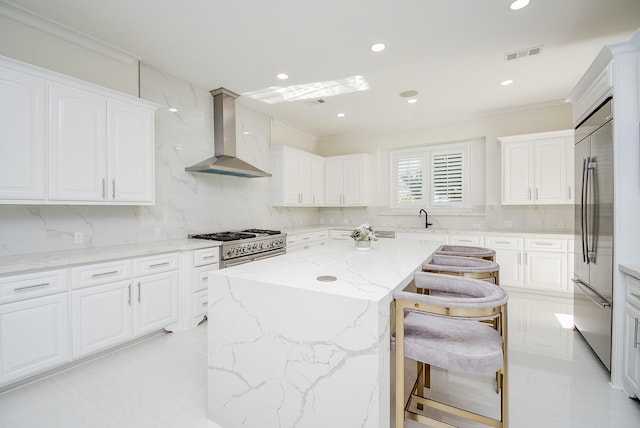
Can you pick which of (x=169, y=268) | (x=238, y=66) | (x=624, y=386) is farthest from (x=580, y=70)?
(x=169, y=268)

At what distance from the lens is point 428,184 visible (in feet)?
17.8

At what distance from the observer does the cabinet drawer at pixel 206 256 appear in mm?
3061

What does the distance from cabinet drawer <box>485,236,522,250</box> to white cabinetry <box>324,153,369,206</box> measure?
2.30m

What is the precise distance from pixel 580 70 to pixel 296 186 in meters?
4.13

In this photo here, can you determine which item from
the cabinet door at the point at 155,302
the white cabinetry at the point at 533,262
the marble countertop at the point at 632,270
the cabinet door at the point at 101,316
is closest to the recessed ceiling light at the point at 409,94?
the white cabinetry at the point at 533,262

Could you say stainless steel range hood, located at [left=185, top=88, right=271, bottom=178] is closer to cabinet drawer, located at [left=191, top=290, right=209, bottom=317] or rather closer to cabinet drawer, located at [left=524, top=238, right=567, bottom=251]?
cabinet drawer, located at [left=191, top=290, right=209, bottom=317]

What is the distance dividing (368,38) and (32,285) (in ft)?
11.0

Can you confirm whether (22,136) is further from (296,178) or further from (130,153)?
(296,178)

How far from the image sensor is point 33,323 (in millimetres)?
2012

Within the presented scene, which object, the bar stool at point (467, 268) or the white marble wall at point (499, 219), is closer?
the bar stool at point (467, 268)

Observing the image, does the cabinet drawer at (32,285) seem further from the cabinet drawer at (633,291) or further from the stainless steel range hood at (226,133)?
the cabinet drawer at (633,291)

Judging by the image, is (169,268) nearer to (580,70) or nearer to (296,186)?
(296,186)

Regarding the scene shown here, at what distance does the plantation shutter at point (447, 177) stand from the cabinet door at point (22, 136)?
5.32 meters

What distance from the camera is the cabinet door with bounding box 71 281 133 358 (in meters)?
2.23
